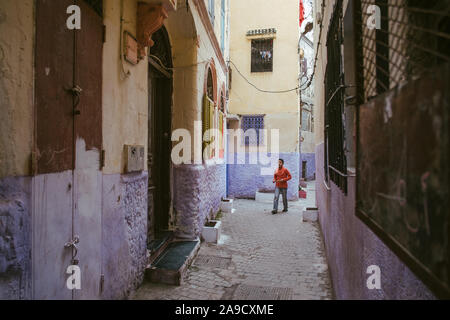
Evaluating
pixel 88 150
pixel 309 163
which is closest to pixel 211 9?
pixel 88 150

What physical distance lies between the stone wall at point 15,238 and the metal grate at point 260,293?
8.75ft

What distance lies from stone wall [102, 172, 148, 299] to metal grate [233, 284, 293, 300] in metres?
1.37

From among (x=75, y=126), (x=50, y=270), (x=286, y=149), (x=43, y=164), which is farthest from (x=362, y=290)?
(x=286, y=149)

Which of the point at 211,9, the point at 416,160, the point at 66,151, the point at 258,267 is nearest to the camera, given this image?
the point at 416,160

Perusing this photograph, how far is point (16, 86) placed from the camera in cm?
184

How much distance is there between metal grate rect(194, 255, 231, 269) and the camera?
495 cm

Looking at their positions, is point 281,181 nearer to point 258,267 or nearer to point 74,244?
point 258,267

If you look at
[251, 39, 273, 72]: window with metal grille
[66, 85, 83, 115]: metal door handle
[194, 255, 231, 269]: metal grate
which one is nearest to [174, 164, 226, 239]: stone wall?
[194, 255, 231, 269]: metal grate

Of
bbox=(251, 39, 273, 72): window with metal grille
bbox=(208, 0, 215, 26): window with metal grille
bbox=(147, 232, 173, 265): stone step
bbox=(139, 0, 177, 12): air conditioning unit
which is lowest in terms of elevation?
bbox=(147, 232, 173, 265): stone step

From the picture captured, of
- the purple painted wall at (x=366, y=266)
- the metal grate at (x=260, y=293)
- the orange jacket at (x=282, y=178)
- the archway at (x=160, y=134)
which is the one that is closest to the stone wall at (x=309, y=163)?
the orange jacket at (x=282, y=178)

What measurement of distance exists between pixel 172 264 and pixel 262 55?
10.9m

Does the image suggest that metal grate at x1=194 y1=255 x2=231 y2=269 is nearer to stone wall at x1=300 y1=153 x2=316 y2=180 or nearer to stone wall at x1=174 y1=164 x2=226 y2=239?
stone wall at x1=174 y1=164 x2=226 y2=239
